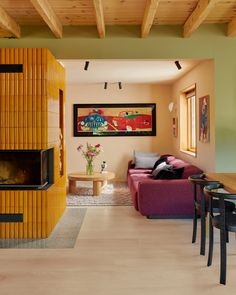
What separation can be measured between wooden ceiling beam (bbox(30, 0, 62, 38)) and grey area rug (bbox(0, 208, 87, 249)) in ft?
8.55

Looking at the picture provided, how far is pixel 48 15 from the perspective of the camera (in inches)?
155

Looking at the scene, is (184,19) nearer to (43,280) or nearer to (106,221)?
(106,221)

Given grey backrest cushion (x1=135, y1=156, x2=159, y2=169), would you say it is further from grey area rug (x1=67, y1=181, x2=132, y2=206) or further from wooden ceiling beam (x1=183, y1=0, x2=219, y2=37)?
wooden ceiling beam (x1=183, y1=0, x2=219, y2=37)

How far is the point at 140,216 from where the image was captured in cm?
527

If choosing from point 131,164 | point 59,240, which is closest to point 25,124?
point 59,240

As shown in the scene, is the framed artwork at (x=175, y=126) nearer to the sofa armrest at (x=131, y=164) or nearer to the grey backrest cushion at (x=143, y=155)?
the grey backrest cushion at (x=143, y=155)

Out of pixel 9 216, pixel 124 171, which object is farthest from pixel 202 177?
pixel 124 171

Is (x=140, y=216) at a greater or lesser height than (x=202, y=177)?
lesser

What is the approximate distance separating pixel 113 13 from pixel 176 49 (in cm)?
112

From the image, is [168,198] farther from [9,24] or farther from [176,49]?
[9,24]

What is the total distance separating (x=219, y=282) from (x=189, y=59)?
10.4 feet

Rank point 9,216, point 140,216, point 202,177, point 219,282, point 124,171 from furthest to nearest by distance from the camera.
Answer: point 124,171 < point 140,216 < point 9,216 < point 202,177 < point 219,282

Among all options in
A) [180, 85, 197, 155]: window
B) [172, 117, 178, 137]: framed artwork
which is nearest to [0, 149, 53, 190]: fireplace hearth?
[180, 85, 197, 155]: window

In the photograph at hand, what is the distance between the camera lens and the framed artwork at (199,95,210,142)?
5270 mm
